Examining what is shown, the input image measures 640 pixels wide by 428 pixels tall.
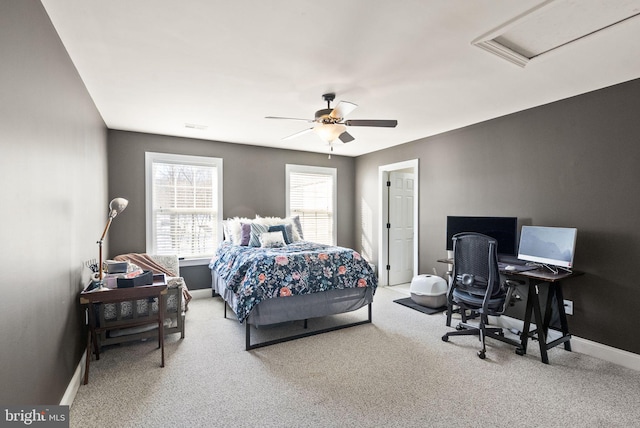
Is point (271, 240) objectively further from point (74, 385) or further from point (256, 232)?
point (74, 385)

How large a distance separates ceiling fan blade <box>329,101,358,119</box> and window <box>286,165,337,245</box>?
9.73ft

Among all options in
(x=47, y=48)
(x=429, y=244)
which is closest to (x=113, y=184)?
(x=47, y=48)

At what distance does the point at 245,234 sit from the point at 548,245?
12.1ft

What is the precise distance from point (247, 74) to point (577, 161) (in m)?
3.37

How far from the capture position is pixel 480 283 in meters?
3.13

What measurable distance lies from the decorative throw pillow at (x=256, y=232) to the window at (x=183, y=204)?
2.86 ft

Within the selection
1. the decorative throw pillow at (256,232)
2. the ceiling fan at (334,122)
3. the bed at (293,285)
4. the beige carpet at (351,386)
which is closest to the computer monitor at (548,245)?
the beige carpet at (351,386)

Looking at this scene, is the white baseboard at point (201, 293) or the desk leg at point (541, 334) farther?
the white baseboard at point (201, 293)

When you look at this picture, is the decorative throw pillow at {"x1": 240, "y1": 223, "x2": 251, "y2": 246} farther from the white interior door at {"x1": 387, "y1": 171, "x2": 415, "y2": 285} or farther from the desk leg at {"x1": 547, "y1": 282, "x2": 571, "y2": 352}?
the desk leg at {"x1": 547, "y1": 282, "x2": 571, "y2": 352}

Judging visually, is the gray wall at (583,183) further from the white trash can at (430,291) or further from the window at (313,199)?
the window at (313,199)

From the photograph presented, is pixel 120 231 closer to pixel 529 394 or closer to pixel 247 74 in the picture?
pixel 247 74

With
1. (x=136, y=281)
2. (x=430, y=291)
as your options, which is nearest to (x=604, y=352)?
(x=430, y=291)

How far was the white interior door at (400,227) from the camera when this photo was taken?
5.94 meters

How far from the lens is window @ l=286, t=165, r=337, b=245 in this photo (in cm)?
589
